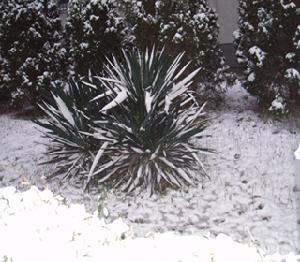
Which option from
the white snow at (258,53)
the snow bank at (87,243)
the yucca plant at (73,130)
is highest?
the white snow at (258,53)

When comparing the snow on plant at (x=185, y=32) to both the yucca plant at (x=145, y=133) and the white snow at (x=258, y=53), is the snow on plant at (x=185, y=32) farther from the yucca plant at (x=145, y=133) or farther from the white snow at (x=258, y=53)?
the yucca plant at (x=145, y=133)

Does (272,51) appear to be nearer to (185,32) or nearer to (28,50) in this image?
(185,32)

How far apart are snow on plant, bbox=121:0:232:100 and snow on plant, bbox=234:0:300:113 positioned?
57 cm

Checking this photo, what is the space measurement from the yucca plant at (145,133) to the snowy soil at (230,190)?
0.28m

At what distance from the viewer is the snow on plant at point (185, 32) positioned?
27.9 feet

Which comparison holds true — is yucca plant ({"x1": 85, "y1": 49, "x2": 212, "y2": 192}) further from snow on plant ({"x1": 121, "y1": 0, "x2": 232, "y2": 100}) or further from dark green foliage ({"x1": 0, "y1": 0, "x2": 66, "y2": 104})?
dark green foliage ({"x1": 0, "y1": 0, "x2": 66, "y2": 104})

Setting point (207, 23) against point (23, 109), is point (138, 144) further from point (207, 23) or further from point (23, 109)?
point (23, 109)

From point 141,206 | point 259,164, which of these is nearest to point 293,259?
point 141,206

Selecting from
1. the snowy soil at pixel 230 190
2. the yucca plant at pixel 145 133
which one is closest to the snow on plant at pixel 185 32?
the snowy soil at pixel 230 190

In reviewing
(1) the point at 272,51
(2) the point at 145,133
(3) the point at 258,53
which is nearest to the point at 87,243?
(2) the point at 145,133

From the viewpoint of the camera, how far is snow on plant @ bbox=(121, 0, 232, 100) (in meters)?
8.50

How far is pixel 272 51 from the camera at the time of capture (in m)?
8.27

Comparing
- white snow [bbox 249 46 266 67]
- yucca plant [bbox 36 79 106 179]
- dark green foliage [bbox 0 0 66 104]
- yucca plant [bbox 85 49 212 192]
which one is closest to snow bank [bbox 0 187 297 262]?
yucca plant [bbox 85 49 212 192]

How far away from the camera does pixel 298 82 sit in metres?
7.98
